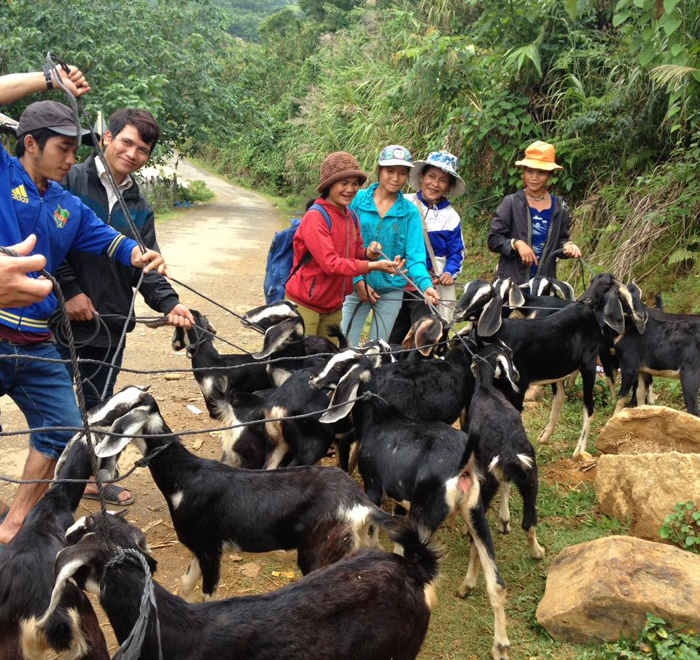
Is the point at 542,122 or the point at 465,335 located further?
the point at 542,122

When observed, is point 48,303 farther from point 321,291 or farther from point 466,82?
point 466,82

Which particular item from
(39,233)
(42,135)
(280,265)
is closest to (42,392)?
(39,233)

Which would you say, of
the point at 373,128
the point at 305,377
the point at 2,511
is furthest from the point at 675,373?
the point at 373,128

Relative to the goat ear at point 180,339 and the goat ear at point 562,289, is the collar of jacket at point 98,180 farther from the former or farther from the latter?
the goat ear at point 562,289

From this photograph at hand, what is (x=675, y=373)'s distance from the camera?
16.9ft

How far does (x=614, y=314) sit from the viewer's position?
498 cm

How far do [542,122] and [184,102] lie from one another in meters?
11.9

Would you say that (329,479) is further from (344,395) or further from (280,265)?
(280,265)

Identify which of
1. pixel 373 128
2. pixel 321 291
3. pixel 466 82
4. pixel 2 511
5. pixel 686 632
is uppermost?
Answer: pixel 466 82

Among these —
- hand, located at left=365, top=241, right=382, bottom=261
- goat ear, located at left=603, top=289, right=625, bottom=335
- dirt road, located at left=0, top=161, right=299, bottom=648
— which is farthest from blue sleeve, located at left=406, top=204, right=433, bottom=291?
dirt road, located at left=0, top=161, right=299, bottom=648

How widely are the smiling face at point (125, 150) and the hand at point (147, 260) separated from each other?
1.93 ft

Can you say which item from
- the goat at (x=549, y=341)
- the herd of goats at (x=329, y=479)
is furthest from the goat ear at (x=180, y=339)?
the goat at (x=549, y=341)

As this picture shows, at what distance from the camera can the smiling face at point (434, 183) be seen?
5.45 metres

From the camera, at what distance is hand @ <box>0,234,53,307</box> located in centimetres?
218
